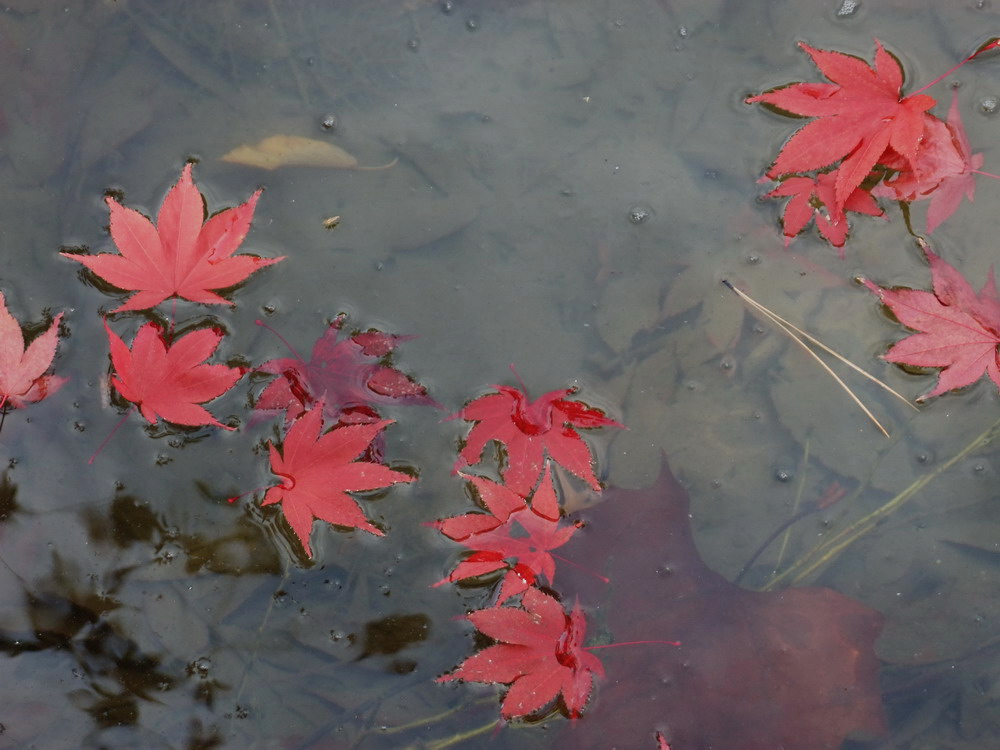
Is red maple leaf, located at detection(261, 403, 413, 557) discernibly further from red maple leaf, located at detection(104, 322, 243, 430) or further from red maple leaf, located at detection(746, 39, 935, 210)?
red maple leaf, located at detection(746, 39, 935, 210)

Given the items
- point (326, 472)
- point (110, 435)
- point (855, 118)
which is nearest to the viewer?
point (326, 472)

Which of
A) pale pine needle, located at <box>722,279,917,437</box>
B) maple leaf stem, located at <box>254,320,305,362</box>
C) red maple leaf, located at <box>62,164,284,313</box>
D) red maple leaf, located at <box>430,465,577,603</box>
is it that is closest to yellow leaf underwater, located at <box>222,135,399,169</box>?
red maple leaf, located at <box>62,164,284,313</box>

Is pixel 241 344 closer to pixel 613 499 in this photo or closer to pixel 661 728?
pixel 613 499

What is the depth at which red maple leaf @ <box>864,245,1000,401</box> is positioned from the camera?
221cm

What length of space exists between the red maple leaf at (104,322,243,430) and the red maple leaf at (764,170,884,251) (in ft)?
5.75

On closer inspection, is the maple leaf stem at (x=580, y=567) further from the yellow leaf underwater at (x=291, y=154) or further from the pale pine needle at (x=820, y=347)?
the yellow leaf underwater at (x=291, y=154)

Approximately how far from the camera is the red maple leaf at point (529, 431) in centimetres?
217

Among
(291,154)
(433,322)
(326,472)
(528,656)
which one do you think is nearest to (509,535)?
(528,656)

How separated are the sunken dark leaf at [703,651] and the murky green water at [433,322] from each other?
95 mm

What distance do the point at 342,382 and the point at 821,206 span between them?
154 centimetres

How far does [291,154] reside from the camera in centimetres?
238

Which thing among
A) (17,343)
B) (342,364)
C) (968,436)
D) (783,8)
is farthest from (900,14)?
(17,343)

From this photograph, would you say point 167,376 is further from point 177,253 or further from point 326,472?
point 326,472

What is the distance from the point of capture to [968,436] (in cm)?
231
